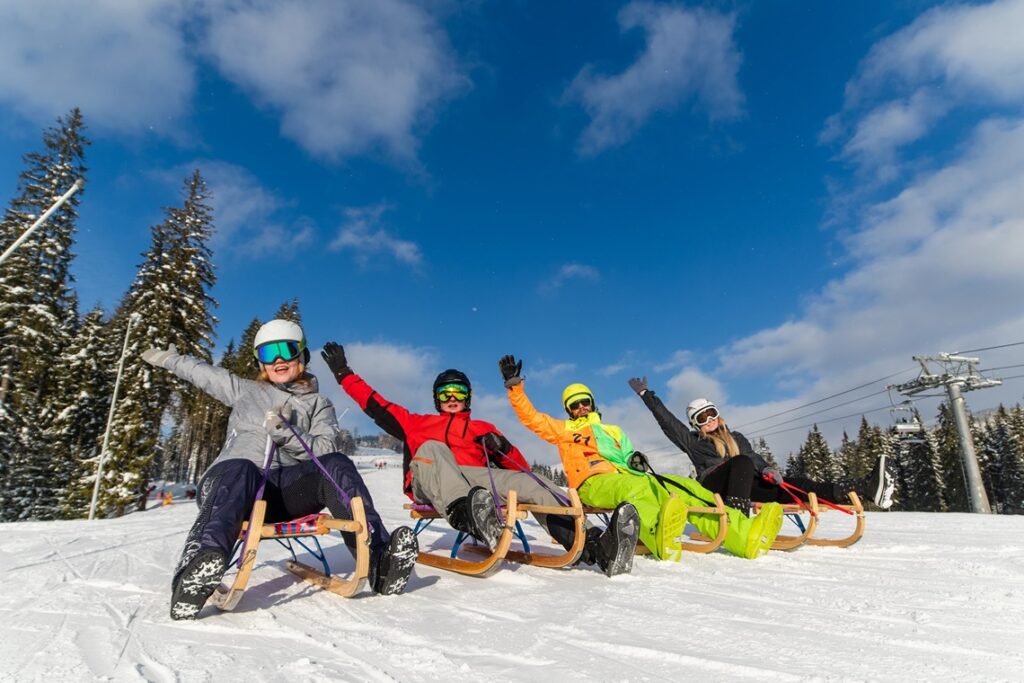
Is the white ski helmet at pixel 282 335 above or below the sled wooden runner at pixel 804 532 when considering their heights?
above

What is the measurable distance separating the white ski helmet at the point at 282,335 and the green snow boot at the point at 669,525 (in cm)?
301

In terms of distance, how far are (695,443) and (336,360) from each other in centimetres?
401

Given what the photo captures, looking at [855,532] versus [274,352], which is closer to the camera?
[274,352]

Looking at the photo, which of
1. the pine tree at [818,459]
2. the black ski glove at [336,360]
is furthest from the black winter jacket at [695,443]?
the pine tree at [818,459]

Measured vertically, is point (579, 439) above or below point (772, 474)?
above

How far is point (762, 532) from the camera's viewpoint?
14.7 feet

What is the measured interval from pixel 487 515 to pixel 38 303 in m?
23.6

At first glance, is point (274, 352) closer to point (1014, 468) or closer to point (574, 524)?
point (574, 524)

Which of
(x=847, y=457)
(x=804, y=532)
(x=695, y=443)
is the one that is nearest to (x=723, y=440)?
(x=695, y=443)

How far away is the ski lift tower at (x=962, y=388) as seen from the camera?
2094cm

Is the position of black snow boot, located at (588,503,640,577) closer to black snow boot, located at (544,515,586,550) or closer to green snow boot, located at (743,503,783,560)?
black snow boot, located at (544,515,586,550)

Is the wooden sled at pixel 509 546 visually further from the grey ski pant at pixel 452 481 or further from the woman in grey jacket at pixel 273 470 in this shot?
the woman in grey jacket at pixel 273 470

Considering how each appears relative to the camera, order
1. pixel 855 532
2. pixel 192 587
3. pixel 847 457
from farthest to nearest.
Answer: pixel 847 457 → pixel 855 532 → pixel 192 587

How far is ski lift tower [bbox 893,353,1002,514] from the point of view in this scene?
20938 mm
